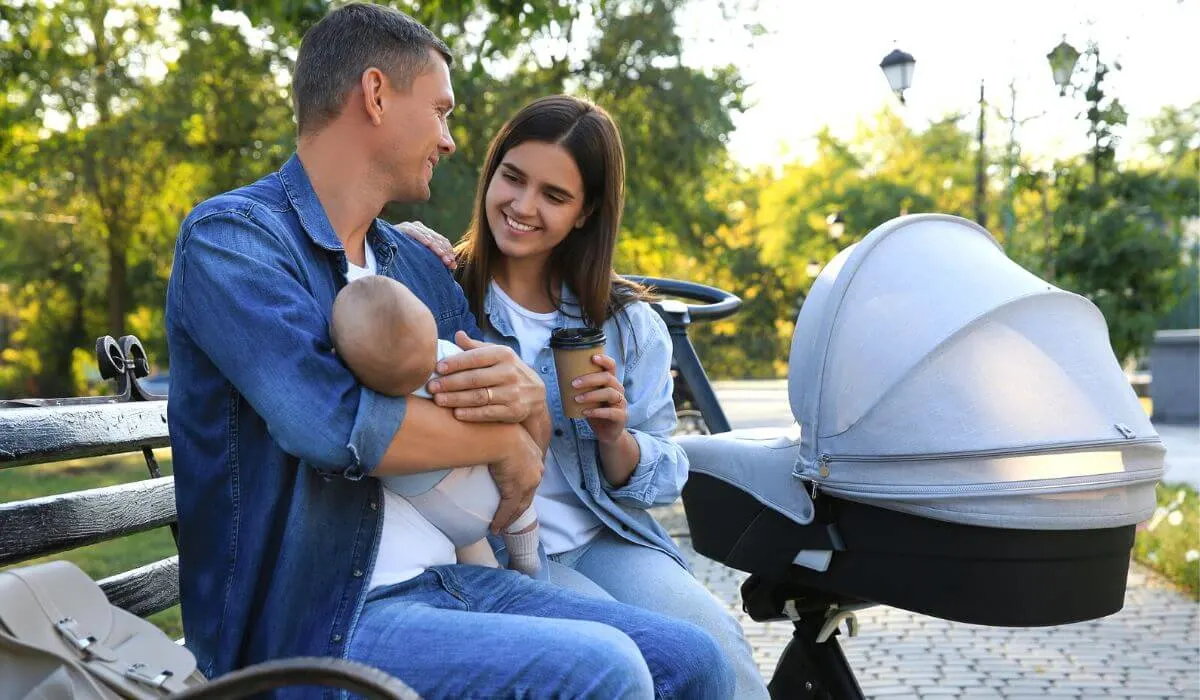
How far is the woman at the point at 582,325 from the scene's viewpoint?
2.93m

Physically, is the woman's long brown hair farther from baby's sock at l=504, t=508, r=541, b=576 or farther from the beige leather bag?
the beige leather bag

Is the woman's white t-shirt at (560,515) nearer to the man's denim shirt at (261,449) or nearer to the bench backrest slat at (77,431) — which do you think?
the man's denim shirt at (261,449)

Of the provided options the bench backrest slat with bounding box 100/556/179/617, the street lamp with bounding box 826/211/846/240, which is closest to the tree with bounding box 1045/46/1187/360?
the bench backrest slat with bounding box 100/556/179/617

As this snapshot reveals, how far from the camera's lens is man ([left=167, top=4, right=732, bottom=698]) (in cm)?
203

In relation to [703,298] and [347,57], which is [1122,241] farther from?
[347,57]

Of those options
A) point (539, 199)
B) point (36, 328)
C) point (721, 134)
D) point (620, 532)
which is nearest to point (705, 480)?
point (620, 532)

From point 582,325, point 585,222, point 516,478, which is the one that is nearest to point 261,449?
point 516,478

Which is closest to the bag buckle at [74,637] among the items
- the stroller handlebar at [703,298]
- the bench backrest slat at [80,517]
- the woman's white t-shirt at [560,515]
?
the bench backrest slat at [80,517]

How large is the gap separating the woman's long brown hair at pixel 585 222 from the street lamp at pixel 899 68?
14417mm

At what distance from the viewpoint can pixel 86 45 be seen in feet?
74.7

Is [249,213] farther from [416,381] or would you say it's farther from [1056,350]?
[1056,350]

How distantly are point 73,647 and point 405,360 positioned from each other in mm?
681

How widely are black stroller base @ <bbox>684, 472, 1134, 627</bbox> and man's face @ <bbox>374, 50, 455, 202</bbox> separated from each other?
4.24ft

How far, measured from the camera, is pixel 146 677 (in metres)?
1.75
